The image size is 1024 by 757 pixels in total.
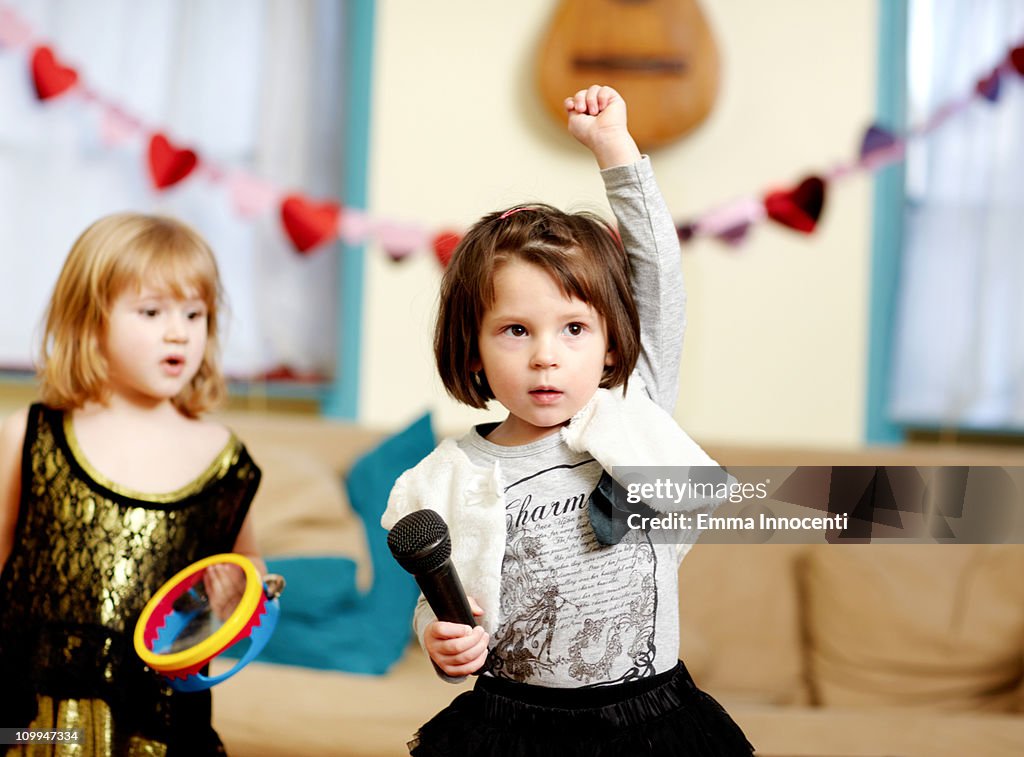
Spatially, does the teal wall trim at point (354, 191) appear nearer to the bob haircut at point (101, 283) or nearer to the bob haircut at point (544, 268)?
the bob haircut at point (101, 283)

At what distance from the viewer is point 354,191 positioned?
275 centimetres

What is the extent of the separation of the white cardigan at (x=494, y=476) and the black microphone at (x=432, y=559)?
0.24ft

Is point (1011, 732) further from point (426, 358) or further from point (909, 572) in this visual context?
point (426, 358)

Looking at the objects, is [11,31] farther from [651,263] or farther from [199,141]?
[651,263]

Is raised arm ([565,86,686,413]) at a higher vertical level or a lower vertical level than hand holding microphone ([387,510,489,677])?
higher

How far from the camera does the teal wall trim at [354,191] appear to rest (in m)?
2.75

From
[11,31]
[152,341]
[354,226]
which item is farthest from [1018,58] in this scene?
[11,31]

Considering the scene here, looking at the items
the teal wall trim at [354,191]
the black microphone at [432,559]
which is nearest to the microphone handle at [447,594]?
the black microphone at [432,559]

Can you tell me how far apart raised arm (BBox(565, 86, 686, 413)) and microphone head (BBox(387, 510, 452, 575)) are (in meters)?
0.30

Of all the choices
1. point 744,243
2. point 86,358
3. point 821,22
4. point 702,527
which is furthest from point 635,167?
point 821,22

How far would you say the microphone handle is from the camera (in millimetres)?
852

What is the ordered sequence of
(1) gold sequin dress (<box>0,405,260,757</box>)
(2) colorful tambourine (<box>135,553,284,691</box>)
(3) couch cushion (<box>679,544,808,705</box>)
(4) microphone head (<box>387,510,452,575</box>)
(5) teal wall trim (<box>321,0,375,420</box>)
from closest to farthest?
(4) microphone head (<box>387,510,452,575</box>), (2) colorful tambourine (<box>135,553,284,691</box>), (1) gold sequin dress (<box>0,405,260,757</box>), (3) couch cushion (<box>679,544,808,705</box>), (5) teal wall trim (<box>321,0,375,420</box>)

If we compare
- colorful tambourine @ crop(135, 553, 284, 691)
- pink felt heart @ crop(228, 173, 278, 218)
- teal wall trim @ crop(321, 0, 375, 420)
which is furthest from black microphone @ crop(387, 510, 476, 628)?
teal wall trim @ crop(321, 0, 375, 420)

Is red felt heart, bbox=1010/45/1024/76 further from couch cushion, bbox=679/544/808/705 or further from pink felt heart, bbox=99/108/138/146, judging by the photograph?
pink felt heart, bbox=99/108/138/146
